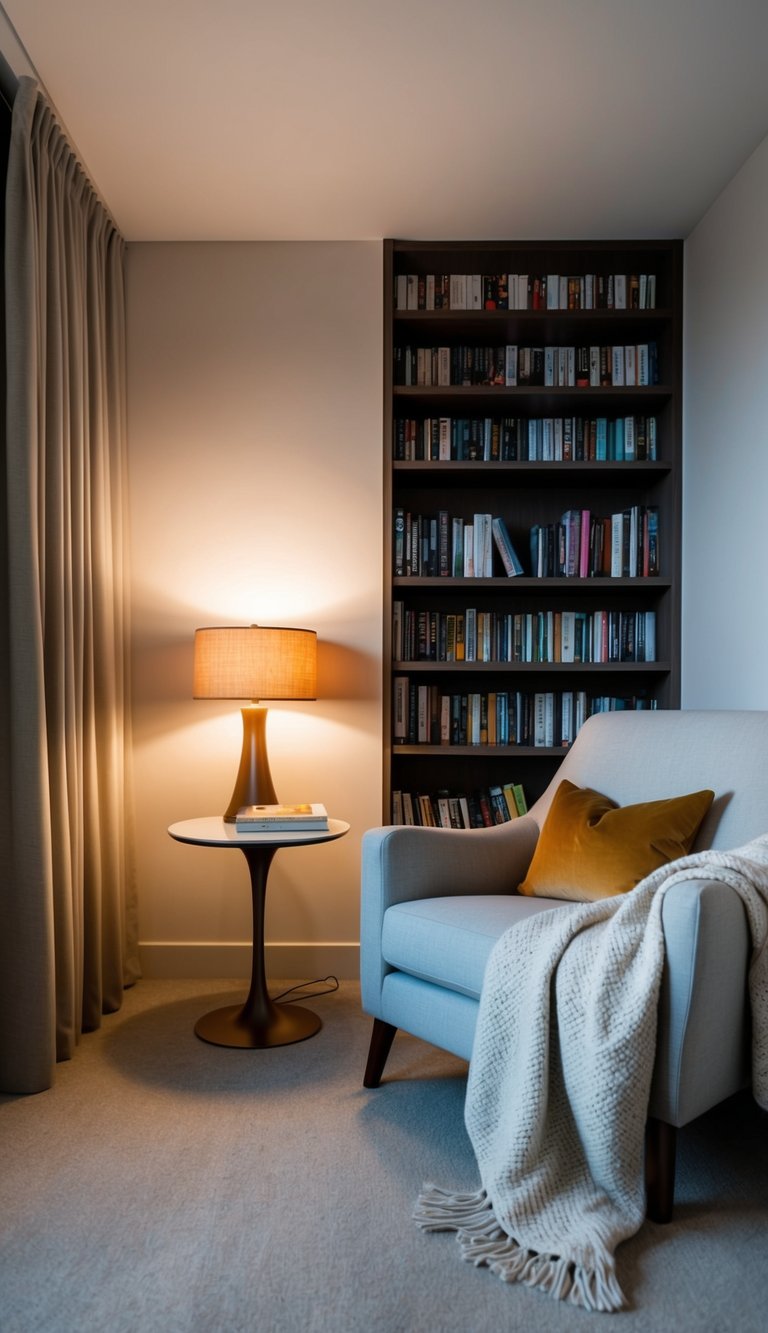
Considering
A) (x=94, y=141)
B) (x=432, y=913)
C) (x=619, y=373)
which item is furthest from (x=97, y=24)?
(x=432, y=913)

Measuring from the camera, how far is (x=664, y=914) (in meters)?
1.74

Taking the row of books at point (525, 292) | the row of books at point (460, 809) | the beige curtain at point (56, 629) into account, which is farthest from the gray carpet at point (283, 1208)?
the row of books at point (525, 292)

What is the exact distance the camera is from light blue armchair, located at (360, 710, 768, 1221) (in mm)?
1705

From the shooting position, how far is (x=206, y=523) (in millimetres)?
3320

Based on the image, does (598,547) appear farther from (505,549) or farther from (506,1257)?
(506,1257)

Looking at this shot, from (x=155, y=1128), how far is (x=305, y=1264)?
63 centimetres

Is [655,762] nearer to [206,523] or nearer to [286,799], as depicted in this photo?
[286,799]

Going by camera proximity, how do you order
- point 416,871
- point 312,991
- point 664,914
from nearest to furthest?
point 664,914 → point 416,871 → point 312,991

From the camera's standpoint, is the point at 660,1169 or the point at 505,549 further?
the point at 505,549

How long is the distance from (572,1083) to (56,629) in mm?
1623

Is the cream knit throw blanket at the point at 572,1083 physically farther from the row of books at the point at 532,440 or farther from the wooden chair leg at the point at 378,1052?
the row of books at the point at 532,440

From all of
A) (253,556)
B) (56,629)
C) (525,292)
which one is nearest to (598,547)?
(525,292)

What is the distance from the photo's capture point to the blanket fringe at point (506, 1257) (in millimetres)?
1542

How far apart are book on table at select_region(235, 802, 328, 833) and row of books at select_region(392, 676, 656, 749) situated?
0.73 metres
